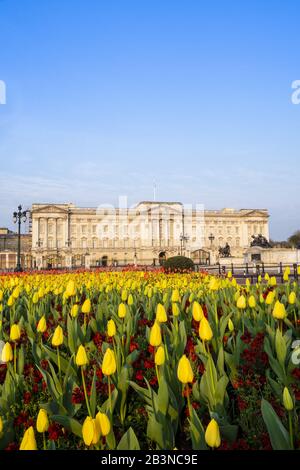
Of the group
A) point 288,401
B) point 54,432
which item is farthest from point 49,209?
point 288,401

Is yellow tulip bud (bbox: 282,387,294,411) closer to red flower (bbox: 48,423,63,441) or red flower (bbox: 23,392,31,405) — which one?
red flower (bbox: 48,423,63,441)

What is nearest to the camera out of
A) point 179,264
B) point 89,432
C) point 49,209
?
point 89,432

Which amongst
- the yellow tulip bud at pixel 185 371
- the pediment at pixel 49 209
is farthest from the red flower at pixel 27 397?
the pediment at pixel 49 209

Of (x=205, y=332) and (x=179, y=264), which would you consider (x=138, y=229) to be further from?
(x=205, y=332)

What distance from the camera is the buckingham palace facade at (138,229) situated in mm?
82875

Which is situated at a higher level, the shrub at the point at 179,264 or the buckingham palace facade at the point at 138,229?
the buckingham palace facade at the point at 138,229

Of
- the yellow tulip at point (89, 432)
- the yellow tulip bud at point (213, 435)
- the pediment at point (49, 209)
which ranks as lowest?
the yellow tulip bud at point (213, 435)

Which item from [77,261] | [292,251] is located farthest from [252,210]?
[292,251]

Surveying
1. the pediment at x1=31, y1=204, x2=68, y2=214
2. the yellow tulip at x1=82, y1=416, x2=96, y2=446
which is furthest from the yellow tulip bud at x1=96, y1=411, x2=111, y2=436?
the pediment at x1=31, y1=204, x2=68, y2=214

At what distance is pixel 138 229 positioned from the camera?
89.2 meters

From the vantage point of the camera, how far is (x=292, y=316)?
4.79 meters

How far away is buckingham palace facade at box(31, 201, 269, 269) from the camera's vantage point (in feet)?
272

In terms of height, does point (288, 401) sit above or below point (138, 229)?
below

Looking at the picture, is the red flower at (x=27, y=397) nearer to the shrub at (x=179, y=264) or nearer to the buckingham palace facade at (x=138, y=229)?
the shrub at (x=179, y=264)
